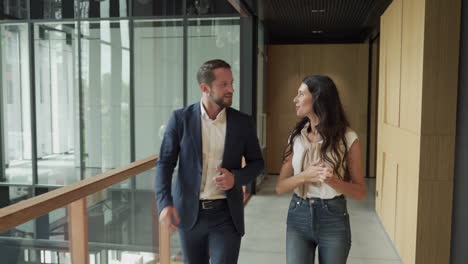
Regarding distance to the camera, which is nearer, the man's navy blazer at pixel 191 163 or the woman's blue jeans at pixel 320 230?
the woman's blue jeans at pixel 320 230

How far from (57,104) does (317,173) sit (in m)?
5.46

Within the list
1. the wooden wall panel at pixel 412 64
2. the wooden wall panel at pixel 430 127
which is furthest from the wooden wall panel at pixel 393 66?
the wooden wall panel at pixel 430 127

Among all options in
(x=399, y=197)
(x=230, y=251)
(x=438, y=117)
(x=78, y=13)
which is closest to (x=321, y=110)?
(x=230, y=251)

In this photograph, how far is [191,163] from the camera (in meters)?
2.32

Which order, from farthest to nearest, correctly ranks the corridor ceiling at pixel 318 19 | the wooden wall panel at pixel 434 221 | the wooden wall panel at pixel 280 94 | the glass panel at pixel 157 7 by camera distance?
1. the wooden wall panel at pixel 280 94
2. the corridor ceiling at pixel 318 19
3. the glass panel at pixel 157 7
4. the wooden wall panel at pixel 434 221

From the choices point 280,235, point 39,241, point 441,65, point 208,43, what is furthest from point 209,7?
point 39,241

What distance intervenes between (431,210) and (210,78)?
2.41 m

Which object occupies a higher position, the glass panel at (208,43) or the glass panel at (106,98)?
the glass panel at (208,43)

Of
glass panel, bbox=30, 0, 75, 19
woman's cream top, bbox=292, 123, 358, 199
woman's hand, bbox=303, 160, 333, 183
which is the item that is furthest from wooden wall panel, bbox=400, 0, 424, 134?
glass panel, bbox=30, 0, 75, 19

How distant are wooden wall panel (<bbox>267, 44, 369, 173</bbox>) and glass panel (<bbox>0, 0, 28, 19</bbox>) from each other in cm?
572

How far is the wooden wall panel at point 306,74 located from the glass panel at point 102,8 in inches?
156

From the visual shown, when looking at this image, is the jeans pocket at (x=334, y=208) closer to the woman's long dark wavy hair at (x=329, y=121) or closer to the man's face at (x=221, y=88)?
the woman's long dark wavy hair at (x=329, y=121)

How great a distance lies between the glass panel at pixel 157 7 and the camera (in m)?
6.81

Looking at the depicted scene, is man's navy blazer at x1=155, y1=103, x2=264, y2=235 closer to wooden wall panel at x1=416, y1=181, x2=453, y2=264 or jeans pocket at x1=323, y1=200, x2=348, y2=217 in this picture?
jeans pocket at x1=323, y1=200, x2=348, y2=217
